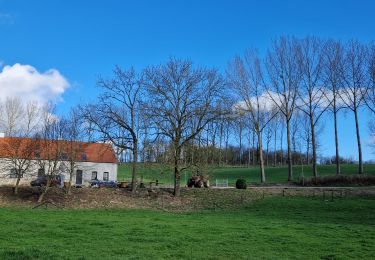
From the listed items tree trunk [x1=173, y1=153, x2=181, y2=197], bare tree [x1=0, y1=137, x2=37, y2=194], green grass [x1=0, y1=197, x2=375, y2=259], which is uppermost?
bare tree [x1=0, y1=137, x2=37, y2=194]

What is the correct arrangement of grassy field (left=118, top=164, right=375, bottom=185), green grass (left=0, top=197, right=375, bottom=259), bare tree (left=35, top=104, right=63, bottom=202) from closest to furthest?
green grass (left=0, top=197, right=375, bottom=259), bare tree (left=35, top=104, right=63, bottom=202), grassy field (left=118, top=164, right=375, bottom=185)

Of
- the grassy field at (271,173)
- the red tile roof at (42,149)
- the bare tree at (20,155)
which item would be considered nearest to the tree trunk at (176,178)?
the red tile roof at (42,149)

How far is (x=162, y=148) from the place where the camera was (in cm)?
3588

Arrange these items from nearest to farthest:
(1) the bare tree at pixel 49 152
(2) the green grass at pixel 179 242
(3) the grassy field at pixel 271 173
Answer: (2) the green grass at pixel 179 242, (1) the bare tree at pixel 49 152, (3) the grassy field at pixel 271 173

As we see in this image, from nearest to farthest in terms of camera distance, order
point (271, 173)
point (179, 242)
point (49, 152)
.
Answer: point (179, 242)
point (49, 152)
point (271, 173)

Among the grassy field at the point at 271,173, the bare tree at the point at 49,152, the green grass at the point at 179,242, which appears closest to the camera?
the green grass at the point at 179,242

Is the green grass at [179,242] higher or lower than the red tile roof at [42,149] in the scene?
lower

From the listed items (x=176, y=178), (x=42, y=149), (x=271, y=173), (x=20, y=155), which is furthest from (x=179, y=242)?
(x=271, y=173)

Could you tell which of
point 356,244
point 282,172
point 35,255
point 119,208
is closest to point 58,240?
point 35,255

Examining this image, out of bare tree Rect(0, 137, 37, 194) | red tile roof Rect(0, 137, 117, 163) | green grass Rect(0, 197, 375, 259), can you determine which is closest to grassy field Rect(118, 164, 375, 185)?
red tile roof Rect(0, 137, 117, 163)

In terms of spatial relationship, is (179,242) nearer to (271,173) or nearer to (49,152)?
(49,152)

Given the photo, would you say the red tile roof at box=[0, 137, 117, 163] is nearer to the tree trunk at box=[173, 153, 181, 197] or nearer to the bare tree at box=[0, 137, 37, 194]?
the bare tree at box=[0, 137, 37, 194]

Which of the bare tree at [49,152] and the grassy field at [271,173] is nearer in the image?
the bare tree at [49,152]

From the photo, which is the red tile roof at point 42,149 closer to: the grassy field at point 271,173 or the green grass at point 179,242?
the grassy field at point 271,173
